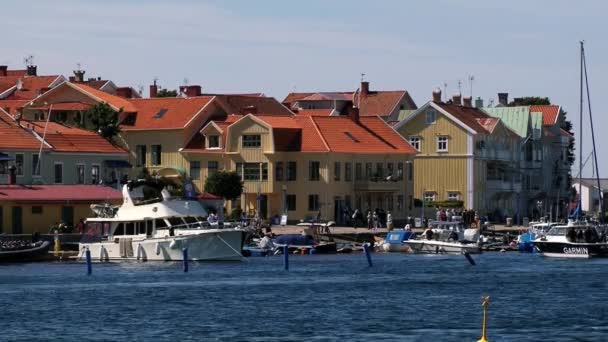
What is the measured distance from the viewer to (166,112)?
128 meters

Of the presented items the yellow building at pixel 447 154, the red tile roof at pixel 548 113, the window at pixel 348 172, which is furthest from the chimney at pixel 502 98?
the window at pixel 348 172

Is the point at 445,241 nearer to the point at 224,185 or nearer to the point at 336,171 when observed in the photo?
the point at 224,185

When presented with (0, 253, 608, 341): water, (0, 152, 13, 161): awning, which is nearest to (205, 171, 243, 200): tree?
(0, 152, 13, 161): awning

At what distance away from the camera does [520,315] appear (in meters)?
60.9

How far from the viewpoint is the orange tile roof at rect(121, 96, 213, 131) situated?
4946 inches

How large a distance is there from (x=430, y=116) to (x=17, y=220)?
45.6 m

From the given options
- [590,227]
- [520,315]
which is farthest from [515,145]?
[520,315]

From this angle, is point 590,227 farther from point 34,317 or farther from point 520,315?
point 34,317

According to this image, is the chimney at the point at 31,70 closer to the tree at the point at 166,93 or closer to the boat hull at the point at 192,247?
the tree at the point at 166,93

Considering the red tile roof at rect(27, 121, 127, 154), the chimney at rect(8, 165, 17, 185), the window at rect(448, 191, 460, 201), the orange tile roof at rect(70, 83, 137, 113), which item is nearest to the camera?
the chimney at rect(8, 165, 17, 185)

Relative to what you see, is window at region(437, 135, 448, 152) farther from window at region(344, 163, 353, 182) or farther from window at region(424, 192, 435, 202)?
window at region(344, 163, 353, 182)

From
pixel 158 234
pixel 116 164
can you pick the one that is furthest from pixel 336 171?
pixel 158 234

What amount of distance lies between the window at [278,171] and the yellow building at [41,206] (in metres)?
19.5

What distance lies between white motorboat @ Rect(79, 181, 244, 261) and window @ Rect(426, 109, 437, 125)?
48.2m
